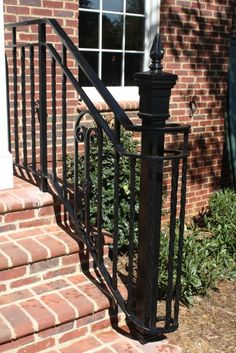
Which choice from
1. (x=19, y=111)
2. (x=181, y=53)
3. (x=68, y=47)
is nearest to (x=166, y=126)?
(x=68, y=47)

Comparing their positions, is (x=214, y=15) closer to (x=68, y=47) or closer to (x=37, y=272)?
(x=68, y=47)

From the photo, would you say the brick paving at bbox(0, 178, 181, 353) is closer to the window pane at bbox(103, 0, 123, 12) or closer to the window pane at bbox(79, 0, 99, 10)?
Answer: the window pane at bbox(79, 0, 99, 10)

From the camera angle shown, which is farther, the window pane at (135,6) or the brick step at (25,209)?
the window pane at (135,6)

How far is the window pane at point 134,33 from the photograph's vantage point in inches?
193

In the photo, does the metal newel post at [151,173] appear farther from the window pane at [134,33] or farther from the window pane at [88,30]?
the window pane at [134,33]

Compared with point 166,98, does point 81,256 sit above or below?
below

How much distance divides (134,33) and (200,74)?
95 centimetres

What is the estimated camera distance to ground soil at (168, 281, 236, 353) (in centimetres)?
299

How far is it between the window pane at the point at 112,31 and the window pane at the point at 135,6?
0.16 meters

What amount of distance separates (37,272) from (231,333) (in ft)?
4.69

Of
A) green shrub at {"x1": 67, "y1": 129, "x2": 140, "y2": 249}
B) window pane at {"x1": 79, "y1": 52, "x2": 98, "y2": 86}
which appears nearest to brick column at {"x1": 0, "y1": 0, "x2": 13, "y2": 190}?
green shrub at {"x1": 67, "y1": 129, "x2": 140, "y2": 249}

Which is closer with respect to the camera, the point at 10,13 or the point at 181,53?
the point at 10,13

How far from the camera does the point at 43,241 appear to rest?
10.1 feet

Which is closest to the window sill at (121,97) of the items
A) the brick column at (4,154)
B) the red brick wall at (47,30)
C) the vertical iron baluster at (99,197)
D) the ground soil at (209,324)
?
the red brick wall at (47,30)
